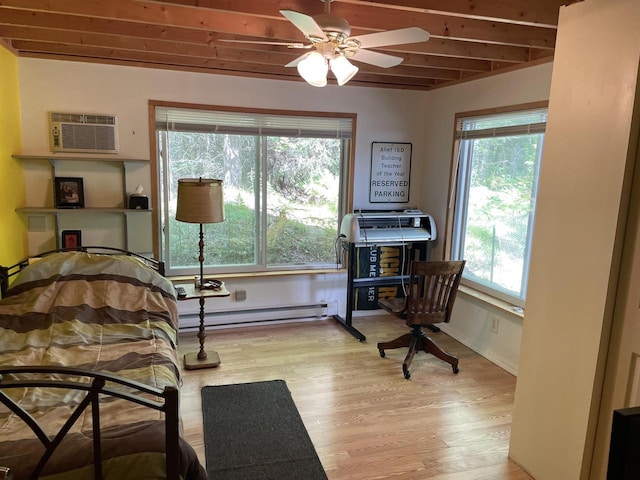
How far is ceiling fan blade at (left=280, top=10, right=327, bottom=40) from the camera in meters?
1.75

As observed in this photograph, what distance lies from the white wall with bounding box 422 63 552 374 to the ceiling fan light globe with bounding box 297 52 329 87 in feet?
6.23

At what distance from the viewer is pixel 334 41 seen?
1.99 metres

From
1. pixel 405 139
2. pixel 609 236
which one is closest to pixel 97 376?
pixel 609 236

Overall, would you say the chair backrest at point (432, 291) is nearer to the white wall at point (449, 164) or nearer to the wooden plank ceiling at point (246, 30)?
the white wall at point (449, 164)

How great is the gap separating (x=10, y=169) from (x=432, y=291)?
3232mm

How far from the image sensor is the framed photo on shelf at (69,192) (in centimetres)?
356

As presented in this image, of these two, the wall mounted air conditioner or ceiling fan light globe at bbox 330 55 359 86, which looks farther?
the wall mounted air conditioner

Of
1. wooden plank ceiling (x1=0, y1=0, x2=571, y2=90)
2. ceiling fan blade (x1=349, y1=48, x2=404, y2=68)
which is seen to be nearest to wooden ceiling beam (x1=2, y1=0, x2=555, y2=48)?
wooden plank ceiling (x1=0, y1=0, x2=571, y2=90)

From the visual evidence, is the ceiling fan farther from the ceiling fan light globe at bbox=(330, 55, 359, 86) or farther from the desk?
the desk

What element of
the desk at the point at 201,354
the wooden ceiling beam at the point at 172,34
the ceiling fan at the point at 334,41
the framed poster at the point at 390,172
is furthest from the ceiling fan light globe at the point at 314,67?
the framed poster at the point at 390,172

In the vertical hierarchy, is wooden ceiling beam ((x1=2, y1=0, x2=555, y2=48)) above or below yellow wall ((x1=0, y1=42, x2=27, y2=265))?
above

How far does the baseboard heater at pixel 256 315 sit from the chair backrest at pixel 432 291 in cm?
132

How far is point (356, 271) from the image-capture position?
4418 millimetres

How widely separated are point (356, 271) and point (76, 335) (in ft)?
8.71
